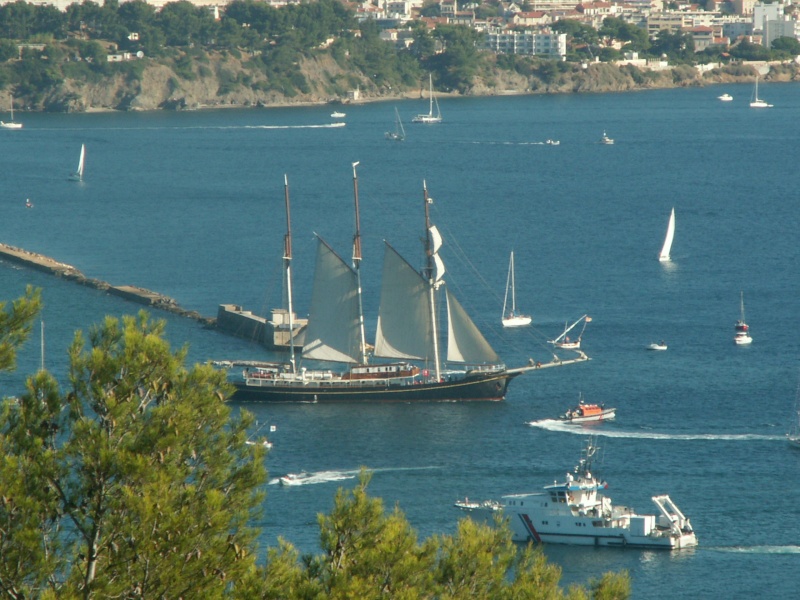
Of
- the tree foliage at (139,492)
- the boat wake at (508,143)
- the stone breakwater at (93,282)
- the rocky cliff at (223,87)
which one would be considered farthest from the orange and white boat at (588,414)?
the rocky cliff at (223,87)

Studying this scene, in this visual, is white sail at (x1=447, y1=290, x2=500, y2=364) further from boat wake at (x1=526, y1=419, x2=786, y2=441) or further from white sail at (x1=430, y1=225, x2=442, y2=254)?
boat wake at (x1=526, y1=419, x2=786, y2=441)

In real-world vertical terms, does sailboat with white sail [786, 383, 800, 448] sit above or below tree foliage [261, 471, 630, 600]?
below

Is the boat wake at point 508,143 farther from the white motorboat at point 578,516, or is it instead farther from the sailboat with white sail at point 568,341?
the white motorboat at point 578,516

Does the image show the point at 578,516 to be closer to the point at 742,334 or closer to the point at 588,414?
the point at 588,414

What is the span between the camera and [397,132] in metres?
136

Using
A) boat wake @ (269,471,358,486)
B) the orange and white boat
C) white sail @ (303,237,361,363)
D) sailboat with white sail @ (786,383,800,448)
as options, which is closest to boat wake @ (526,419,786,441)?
sailboat with white sail @ (786,383,800,448)

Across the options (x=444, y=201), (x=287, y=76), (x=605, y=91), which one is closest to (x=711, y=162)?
Answer: (x=444, y=201)

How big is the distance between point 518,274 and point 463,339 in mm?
18218

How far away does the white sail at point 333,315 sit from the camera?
4644cm

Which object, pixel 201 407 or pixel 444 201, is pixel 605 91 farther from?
pixel 201 407

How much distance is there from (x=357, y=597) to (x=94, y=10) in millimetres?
170777

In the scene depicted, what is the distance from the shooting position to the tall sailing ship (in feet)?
144

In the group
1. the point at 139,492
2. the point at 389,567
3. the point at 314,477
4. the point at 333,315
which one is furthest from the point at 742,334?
the point at 139,492

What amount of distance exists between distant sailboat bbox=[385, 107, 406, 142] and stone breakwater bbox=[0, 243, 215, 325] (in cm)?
6091
